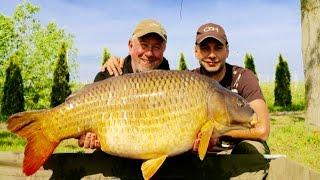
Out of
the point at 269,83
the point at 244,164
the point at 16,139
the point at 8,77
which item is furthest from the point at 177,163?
the point at 269,83

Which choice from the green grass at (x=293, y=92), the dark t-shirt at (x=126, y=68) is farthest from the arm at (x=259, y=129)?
the green grass at (x=293, y=92)

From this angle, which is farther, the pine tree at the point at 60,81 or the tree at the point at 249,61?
the tree at the point at 249,61

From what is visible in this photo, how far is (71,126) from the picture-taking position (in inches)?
107

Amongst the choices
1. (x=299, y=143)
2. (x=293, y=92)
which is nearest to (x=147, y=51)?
(x=299, y=143)

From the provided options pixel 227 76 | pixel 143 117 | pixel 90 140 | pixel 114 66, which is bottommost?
pixel 90 140

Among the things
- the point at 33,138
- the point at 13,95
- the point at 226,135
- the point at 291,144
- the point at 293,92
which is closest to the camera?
the point at 33,138

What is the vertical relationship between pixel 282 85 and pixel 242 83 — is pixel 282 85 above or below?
below

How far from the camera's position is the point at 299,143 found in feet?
26.4

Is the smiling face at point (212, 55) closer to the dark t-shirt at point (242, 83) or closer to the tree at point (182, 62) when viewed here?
the dark t-shirt at point (242, 83)

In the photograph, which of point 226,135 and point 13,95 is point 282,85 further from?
point 226,135

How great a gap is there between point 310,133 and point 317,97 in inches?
58.5

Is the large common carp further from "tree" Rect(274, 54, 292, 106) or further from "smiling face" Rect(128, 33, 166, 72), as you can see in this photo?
"tree" Rect(274, 54, 292, 106)

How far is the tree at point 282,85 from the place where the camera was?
2045cm

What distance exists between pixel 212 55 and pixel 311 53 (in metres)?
7.30
